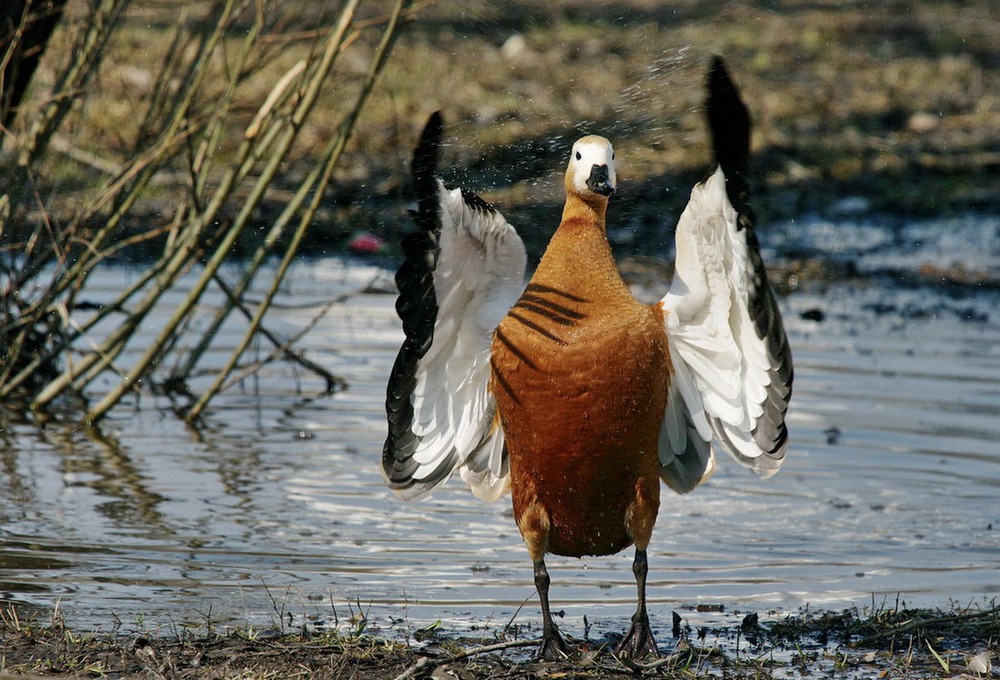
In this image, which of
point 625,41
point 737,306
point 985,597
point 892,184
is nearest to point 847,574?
point 985,597

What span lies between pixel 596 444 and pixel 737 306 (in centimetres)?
64

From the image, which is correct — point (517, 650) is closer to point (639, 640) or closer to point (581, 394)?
point (639, 640)

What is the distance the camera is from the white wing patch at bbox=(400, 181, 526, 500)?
445 cm

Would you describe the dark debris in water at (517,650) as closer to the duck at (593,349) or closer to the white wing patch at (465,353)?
the duck at (593,349)

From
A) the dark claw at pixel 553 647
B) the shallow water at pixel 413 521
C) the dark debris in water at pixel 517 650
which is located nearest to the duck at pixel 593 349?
the dark claw at pixel 553 647

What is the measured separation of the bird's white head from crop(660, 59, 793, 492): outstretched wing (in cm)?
30

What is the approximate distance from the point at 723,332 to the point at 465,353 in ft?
2.89

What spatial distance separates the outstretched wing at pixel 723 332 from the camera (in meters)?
4.25

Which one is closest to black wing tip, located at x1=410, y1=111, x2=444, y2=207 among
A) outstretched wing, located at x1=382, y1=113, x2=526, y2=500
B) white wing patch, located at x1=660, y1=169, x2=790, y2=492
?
outstretched wing, located at x1=382, y1=113, x2=526, y2=500

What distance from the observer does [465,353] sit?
4762 mm

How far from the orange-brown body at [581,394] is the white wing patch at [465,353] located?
0.17 m

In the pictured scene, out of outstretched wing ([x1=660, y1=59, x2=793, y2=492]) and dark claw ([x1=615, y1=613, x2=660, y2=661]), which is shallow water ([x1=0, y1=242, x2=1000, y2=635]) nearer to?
dark claw ([x1=615, y1=613, x2=660, y2=661])

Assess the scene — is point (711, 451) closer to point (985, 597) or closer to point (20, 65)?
point (985, 597)

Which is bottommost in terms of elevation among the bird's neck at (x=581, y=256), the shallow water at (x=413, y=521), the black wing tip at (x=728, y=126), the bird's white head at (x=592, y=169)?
the shallow water at (x=413, y=521)
